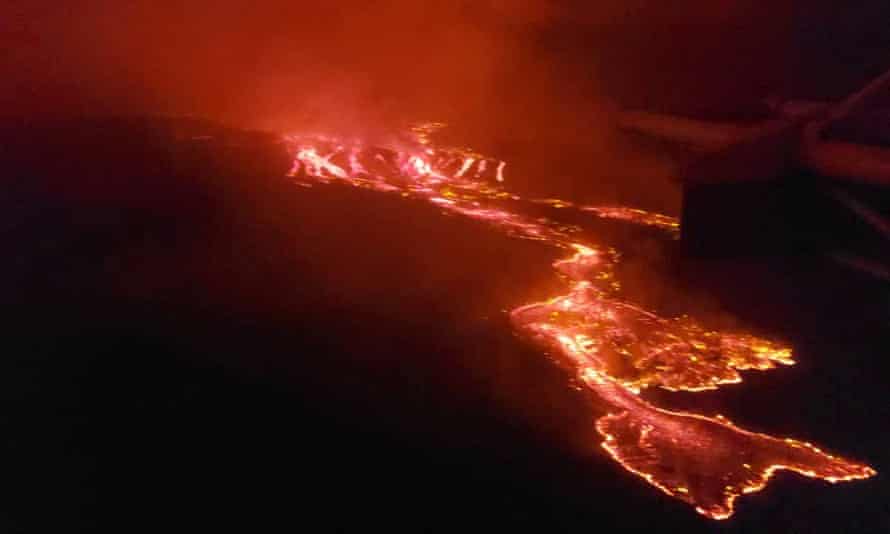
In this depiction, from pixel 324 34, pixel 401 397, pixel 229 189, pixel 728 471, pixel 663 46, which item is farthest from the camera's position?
pixel 324 34

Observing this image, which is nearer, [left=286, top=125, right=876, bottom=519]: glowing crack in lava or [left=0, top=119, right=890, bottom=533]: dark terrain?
[left=0, top=119, right=890, bottom=533]: dark terrain

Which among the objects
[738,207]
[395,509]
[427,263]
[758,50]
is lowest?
[395,509]

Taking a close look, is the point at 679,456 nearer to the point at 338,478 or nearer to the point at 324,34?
the point at 338,478

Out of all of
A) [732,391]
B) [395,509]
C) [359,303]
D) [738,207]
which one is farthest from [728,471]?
[738,207]

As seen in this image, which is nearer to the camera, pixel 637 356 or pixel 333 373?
pixel 333 373

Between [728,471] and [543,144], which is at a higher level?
[543,144]
